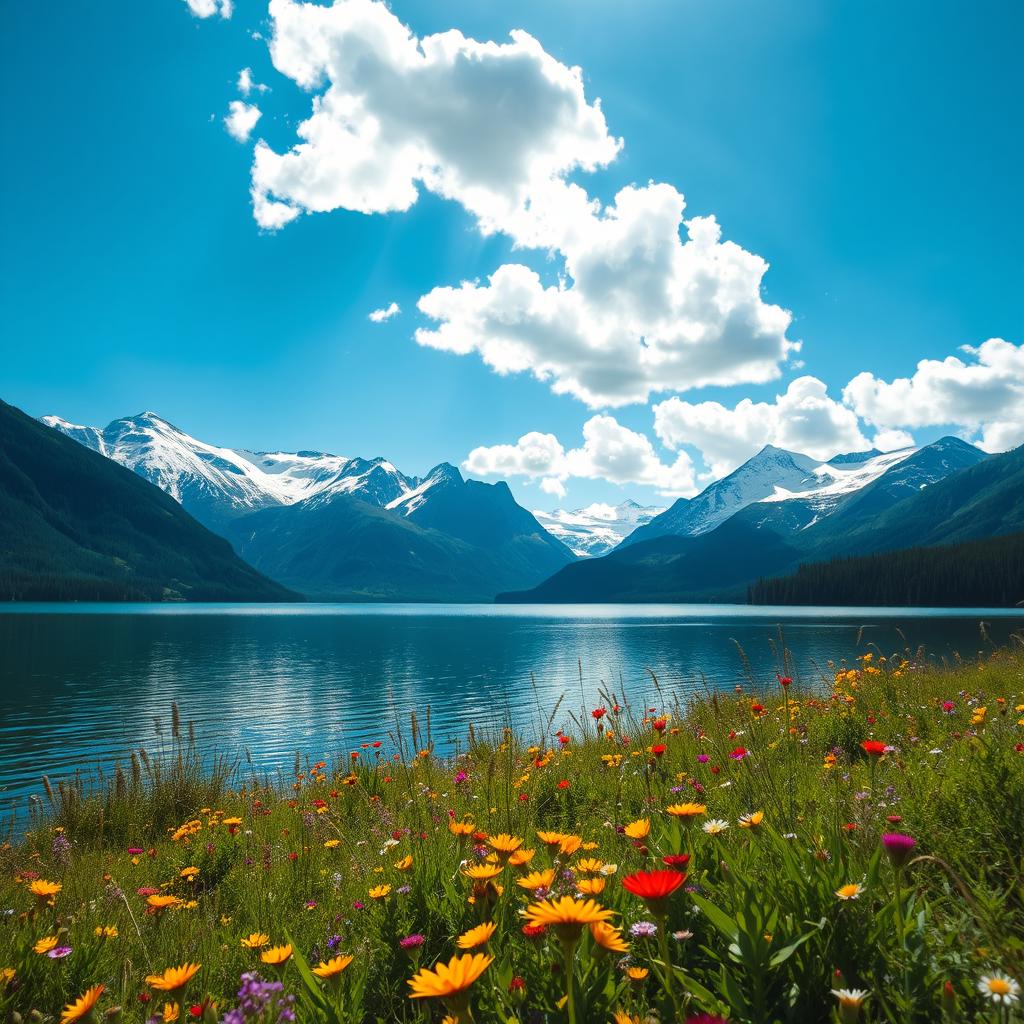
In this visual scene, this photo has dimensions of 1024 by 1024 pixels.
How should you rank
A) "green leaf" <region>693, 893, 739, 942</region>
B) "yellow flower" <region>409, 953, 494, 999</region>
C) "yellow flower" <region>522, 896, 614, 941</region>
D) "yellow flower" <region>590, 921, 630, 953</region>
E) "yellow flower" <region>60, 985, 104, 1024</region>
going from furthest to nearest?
1. "green leaf" <region>693, 893, 739, 942</region>
2. "yellow flower" <region>60, 985, 104, 1024</region>
3. "yellow flower" <region>590, 921, 630, 953</region>
4. "yellow flower" <region>522, 896, 614, 941</region>
5. "yellow flower" <region>409, 953, 494, 999</region>

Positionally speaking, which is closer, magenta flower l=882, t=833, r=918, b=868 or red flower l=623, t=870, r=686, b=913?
red flower l=623, t=870, r=686, b=913

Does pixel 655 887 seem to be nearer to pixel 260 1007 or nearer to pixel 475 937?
pixel 475 937

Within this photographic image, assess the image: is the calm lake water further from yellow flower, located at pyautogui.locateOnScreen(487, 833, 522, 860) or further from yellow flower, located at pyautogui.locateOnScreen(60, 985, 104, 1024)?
yellow flower, located at pyautogui.locateOnScreen(60, 985, 104, 1024)

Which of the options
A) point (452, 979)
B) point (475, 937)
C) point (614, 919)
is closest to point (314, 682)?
point (614, 919)

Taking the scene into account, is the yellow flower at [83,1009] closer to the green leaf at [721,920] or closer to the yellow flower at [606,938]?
the yellow flower at [606,938]

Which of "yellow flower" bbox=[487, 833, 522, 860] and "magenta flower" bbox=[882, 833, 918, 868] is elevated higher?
"magenta flower" bbox=[882, 833, 918, 868]

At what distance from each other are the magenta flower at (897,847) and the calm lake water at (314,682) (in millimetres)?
4231

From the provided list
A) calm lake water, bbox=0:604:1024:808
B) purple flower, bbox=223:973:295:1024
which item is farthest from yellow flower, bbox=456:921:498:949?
calm lake water, bbox=0:604:1024:808

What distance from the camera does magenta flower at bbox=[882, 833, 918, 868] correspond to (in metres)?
1.96

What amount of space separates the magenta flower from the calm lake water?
423 cm

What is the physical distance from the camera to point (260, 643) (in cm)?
7569

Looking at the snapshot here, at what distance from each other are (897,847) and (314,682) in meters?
47.4

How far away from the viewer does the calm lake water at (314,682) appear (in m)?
25.6

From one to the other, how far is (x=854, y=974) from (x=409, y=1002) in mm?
1956
